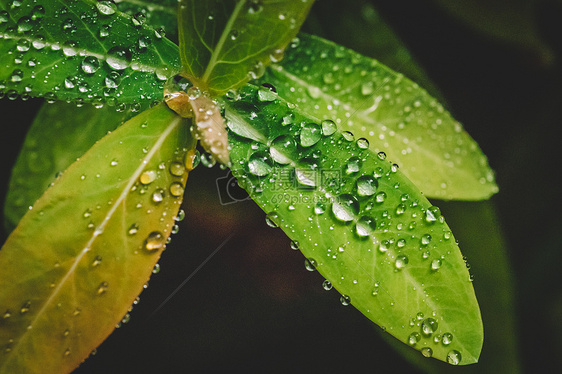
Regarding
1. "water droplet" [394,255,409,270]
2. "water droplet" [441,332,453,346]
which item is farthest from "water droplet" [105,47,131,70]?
"water droplet" [441,332,453,346]

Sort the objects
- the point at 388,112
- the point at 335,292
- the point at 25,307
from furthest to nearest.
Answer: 1. the point at 335,292
2. the point at 388,112
3. the point at 25,307

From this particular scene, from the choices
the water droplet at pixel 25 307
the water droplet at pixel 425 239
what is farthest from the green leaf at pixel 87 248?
the water droplet at pixel 425 239

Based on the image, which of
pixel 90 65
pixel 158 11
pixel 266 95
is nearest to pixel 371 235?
pixel 266 95

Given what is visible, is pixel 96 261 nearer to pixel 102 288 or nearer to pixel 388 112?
pixel 102 288

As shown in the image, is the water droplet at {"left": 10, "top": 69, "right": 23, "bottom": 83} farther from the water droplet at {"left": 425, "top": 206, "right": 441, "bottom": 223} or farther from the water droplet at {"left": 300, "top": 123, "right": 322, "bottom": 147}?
the water droplet at {"left": 425, "top": 206, "right": 441, "bottom": 223}

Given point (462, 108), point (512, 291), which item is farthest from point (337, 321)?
point (462, 108)
